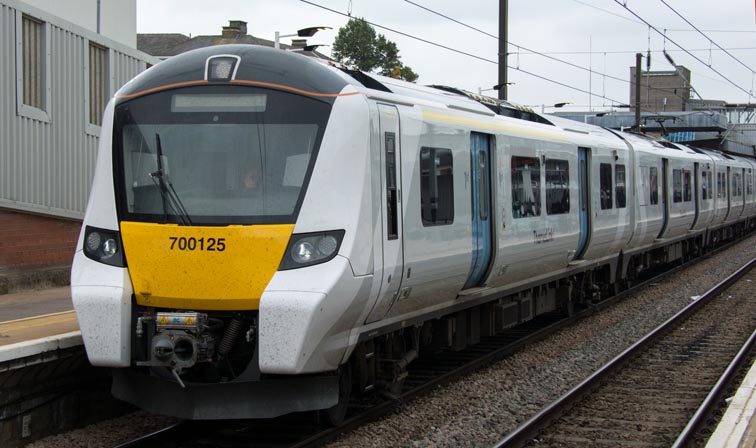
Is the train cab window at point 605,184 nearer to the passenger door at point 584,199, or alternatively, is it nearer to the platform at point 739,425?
the passenger door at point 584,199

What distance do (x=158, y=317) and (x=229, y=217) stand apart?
857 mm

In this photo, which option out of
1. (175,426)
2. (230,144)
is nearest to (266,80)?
(230,144)

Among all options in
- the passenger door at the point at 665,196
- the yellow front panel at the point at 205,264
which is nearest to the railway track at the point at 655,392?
the yellow front panel at the point at 205,264

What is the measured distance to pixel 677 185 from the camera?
2072 centimetres

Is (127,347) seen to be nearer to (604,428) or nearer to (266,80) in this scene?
(266,80)

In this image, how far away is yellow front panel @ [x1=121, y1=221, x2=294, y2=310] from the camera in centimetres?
639

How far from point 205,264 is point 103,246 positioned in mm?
901

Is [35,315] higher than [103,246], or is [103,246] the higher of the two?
[103,246]

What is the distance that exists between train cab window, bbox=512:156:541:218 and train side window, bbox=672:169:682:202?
1001cm

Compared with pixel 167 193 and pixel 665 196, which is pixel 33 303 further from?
pixel 665 196

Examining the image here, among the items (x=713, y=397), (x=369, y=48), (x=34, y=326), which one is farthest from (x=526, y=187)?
(x=369, y=48)

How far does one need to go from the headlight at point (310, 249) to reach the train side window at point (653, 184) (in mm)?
12640

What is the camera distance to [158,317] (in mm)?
6461

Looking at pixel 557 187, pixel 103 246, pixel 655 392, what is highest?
pixel 557 187
